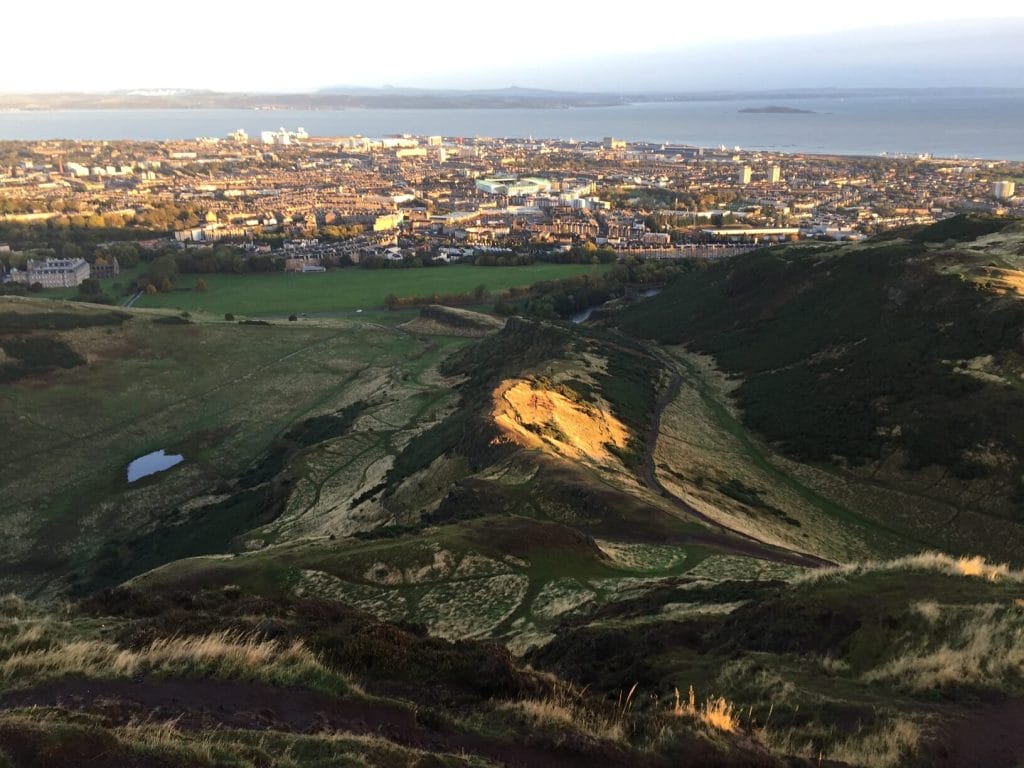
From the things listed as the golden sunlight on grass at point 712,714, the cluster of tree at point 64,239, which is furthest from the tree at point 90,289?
the golden sunlight on grass at point 712,714

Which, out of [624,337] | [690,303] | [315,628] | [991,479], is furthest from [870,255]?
[315,628]

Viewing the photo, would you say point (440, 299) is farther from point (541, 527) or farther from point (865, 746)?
point (865, 746)

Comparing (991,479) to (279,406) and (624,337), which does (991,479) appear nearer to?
(624,337)

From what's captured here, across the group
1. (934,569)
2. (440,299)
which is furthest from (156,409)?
(934,569)

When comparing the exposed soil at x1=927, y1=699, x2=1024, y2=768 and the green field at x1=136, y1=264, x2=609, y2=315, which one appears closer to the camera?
the exposed soil at x1=927, y1=699, x2=1024, y2=768

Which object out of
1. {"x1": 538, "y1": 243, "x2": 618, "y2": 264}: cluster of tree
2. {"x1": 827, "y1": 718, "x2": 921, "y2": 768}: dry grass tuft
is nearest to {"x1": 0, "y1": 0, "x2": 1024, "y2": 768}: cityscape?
{"x1": 827, "y1": 718, "x2": 921, "y2": 768}: dry grass tuft

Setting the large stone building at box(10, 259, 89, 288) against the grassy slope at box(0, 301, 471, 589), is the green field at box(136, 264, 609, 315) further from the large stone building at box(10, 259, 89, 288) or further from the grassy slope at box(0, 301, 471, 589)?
the grassy slope at box(0, 301, 471, 589)

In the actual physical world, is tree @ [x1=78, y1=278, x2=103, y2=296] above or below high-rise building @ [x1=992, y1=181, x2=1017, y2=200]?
below
